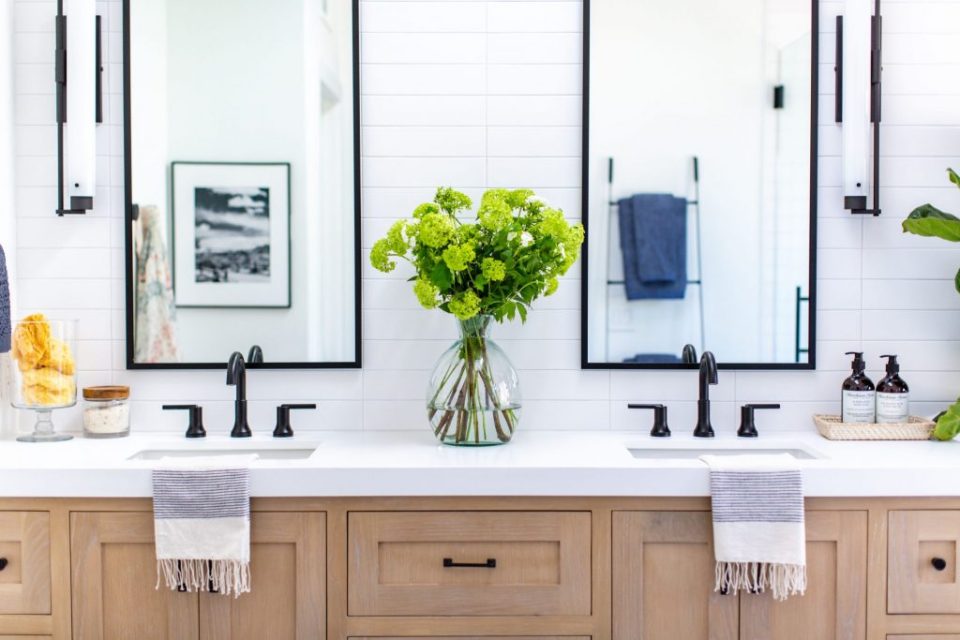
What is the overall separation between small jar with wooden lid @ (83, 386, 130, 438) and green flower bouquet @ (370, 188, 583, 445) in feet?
2.80

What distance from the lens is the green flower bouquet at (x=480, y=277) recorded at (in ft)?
7.02

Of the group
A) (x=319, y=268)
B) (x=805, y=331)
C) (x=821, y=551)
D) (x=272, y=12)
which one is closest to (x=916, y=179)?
(x=805, y=331)

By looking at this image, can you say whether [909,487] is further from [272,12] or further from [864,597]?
[272,12]

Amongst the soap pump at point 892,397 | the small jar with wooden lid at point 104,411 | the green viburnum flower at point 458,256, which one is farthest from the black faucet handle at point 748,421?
the small jar with wooden lid at point 104,411

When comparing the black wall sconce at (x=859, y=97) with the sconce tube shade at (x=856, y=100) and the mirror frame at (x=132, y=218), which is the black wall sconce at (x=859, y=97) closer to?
the sconce tube shade at (x=856, y=100)

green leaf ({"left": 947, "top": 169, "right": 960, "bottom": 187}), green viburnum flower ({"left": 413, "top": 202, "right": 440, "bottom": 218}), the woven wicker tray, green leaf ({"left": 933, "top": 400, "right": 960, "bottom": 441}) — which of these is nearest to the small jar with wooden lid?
green viburnum flower ({"left": 413, "top": 202, "right": 440, "bottom": 218})

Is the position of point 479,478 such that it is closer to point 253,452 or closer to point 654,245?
point 253,452

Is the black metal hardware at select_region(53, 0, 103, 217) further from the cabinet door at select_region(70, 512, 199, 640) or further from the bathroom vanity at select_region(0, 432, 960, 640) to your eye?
the cabinet door at select_region(70, 512, 199, 640)

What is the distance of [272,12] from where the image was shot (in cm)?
245

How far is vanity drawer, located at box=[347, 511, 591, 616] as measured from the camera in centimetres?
199

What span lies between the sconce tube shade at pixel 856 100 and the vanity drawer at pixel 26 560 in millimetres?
2298

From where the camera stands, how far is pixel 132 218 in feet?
8.07

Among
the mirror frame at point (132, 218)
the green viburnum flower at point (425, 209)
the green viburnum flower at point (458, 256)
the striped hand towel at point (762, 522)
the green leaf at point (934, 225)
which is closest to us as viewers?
the striped hand towel at point (762, 522)

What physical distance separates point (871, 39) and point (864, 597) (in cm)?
153
